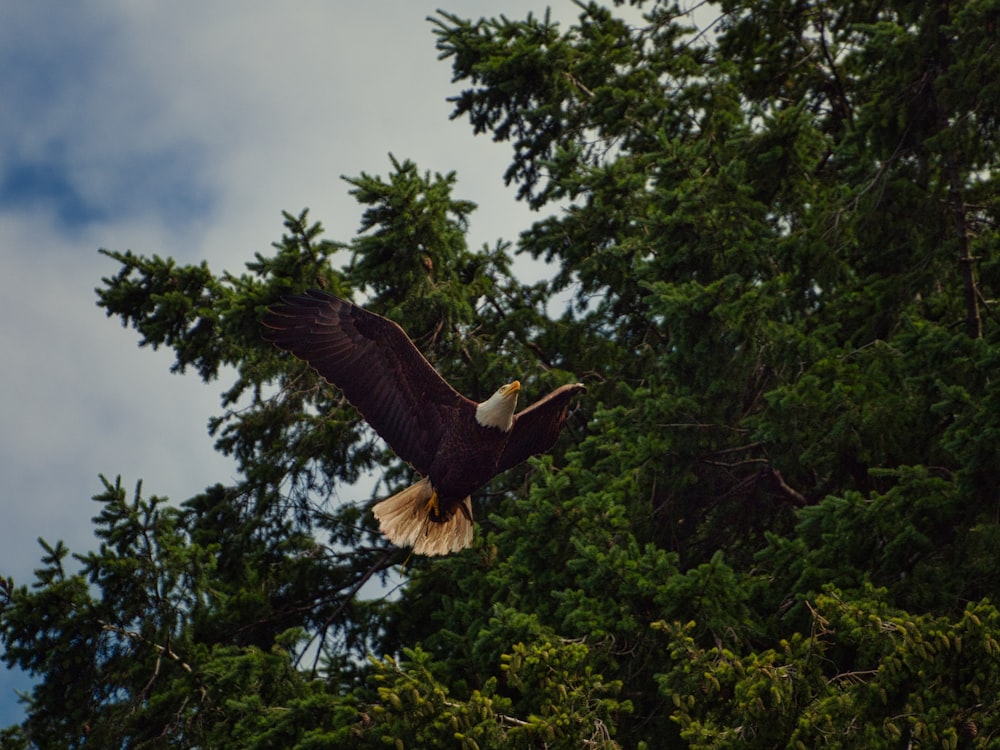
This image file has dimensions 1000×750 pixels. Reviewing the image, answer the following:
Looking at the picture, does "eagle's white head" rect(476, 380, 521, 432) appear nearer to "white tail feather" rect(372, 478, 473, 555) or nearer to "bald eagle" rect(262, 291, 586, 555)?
"bald eagle" rect(262, 291, 586, 555)

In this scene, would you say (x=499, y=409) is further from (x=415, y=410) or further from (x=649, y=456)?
(x=649, y=456)

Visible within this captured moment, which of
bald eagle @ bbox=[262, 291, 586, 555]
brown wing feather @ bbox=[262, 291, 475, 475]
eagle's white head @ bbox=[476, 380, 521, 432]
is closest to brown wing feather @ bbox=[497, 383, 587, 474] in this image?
bald eagle @ bbox=[262, 291, 586, 555]

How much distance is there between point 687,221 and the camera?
31.4 ft

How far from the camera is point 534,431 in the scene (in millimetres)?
8250

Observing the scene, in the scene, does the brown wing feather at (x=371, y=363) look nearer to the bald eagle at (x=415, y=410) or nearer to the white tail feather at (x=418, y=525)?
the bald eagle at (x=415, y=410)

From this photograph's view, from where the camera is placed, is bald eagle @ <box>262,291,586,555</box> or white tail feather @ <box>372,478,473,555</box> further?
white tail feather @ <box>372,478,473,555</box>

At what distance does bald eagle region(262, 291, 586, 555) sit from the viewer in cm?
767

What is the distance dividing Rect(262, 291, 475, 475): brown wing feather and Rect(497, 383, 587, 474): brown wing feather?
44cm

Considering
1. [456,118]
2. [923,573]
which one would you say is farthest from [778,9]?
[923,573]

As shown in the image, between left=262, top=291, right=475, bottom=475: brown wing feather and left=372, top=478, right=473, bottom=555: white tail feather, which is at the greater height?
left=262, top=291, right=475, bottom=475: brown wing feather

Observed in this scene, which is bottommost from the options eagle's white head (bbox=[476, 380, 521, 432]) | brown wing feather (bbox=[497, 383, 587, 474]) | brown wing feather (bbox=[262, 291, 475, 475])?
eagle's white head (bbox=[476, 380, 521, 432])

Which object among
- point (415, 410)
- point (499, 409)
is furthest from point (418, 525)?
point (499, 409)

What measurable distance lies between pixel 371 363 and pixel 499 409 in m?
0.79

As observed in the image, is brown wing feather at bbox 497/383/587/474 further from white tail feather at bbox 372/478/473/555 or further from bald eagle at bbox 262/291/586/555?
white tail feather at bbox 372/478/473/555
